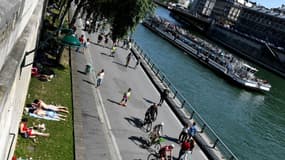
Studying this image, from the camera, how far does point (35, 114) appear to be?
2023cm

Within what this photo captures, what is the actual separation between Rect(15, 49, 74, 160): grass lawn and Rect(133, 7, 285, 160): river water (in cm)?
1367

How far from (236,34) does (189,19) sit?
4095 centimetres

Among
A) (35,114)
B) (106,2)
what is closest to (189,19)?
(106,2)

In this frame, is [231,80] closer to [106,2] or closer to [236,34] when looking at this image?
[106,2]

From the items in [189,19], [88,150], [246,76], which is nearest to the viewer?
[88,150]

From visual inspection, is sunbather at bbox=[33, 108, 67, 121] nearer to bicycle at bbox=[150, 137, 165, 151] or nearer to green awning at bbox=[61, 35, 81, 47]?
bicycle at bbox=[150, 137, 165, 151]

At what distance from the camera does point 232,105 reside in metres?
50.4

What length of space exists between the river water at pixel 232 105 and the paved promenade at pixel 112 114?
7483 millimetres

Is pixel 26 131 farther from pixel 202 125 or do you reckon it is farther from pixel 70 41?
pixel 202 125

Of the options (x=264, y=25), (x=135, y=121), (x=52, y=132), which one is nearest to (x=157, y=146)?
(x=135, y=121)

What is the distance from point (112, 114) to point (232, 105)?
28608 millimetres

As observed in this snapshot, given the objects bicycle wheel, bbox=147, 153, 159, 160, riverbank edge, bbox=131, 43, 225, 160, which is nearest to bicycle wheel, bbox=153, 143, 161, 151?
bicycle wheel, bbox=147, 153, 159, 160

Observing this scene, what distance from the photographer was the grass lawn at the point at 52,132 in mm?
16938

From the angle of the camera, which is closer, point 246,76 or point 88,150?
point 88,150
